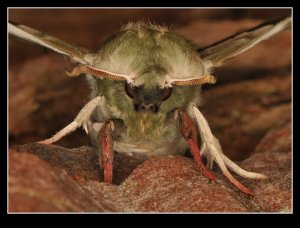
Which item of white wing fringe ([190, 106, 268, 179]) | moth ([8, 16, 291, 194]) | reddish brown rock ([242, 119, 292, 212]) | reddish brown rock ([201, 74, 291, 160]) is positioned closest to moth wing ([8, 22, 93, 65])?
moth ([8, 16, 291, 194])

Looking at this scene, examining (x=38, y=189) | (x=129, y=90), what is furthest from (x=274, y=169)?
(x=38, y=189)

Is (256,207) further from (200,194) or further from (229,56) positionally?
(229,56)

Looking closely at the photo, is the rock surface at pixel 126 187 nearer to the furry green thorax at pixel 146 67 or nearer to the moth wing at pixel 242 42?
the furry green thorax at pixel 146 67

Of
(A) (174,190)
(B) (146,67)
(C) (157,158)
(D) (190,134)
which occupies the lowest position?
(A) (174,190)

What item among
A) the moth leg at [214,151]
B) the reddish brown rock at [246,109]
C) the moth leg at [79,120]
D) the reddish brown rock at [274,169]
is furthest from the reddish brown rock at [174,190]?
the reddish brown rock at [246,109]

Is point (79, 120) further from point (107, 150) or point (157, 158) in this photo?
point (157, 158)
